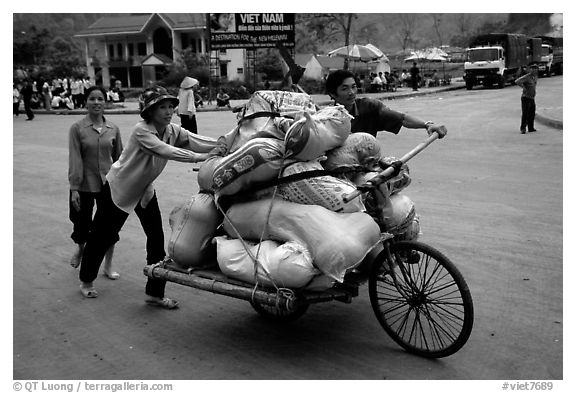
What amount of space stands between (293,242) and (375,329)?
974 mm

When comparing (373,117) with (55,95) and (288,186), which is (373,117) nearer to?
(288,186)

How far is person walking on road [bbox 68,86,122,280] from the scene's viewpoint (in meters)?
5.35

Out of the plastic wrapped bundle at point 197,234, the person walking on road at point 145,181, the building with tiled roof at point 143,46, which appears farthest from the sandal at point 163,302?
the building with tiled roof at point 143,46

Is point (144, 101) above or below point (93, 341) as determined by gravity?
above

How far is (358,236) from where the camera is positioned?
12.2 feet

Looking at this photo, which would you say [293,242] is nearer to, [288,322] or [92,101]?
[288,322]

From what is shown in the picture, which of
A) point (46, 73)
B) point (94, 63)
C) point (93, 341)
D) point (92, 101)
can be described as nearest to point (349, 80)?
point (92, 101)

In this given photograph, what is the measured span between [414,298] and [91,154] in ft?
9.80

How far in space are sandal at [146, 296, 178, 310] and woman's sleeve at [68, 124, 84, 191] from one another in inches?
48.1

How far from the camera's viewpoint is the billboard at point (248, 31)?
30609 millimetres

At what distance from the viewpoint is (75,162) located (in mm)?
5336

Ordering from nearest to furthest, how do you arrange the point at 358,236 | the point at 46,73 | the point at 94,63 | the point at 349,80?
the point at 358,236
the point at 349,80
the point at 46,73
the point at 94,63

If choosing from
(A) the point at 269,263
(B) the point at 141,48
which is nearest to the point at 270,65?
(B) the point at 141,48

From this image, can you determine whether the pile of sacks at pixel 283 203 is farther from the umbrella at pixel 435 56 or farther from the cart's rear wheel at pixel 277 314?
the umbrella at pixel 435 56
